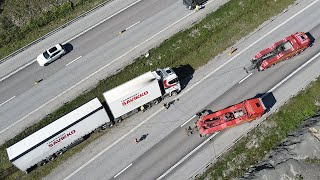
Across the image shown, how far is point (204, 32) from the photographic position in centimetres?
5494

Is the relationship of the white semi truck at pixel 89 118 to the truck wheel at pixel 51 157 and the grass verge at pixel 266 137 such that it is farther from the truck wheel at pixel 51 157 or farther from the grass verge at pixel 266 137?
the grass verge at pixel 266 137

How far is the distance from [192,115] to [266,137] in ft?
31.8

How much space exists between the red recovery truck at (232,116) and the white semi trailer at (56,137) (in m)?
12.5

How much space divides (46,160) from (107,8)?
27691mm

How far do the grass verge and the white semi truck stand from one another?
11618mm

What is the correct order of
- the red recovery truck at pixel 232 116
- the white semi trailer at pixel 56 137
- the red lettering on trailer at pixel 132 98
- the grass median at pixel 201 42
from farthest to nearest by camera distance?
1. the grass median at pixel 201 42
2. the red lettering on trailer at pixel 132 98
3. the red recovery truck at pixel 232 116
4. the white semi trailer at pixel 56 137

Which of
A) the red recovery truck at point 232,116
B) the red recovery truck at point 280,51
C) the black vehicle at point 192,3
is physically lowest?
the red recovery truck at point 232,116

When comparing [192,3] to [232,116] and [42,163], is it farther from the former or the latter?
[42,163]

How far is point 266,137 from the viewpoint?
44.5 m

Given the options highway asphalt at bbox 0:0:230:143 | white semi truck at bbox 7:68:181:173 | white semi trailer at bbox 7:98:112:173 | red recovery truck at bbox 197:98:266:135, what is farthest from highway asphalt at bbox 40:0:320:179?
highway asphalt at bbox 0:0:230:143

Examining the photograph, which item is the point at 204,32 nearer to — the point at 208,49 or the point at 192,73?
the point at 208,49

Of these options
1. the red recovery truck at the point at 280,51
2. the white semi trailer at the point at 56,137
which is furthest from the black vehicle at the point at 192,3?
the white semi trailer at the point at 56,137

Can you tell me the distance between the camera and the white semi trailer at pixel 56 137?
4194cm

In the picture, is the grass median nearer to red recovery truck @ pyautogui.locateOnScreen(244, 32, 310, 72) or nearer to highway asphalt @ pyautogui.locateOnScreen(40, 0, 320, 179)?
highway asphalt @ pyautogui.locateOnScreen(40, 0, 320, 179)
